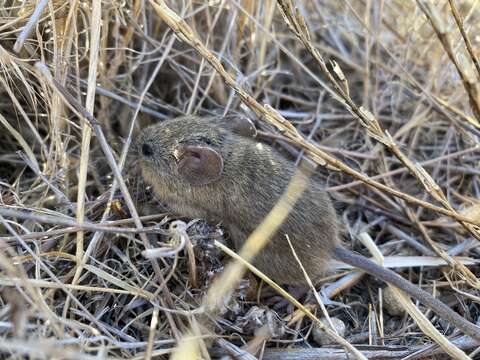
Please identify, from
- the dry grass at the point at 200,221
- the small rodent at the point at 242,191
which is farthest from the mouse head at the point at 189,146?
the dry grass at the point at 200,221

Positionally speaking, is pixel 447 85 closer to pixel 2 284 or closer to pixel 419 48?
pixel 419 48

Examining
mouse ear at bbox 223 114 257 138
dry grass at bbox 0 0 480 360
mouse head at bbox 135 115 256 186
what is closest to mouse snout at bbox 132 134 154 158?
mouse head at bbox 135 115 256 186

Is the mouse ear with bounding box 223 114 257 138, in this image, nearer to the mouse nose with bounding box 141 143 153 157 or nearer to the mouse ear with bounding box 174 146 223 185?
the mouse ear with bounding box 174 146 223 185

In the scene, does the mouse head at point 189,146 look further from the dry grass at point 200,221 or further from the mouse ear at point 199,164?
the dry grass at point 200,221

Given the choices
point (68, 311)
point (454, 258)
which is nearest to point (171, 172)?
point (68, 311)

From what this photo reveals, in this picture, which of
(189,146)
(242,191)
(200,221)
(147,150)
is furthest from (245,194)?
(147,150)

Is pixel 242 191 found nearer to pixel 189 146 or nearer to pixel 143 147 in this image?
pixel 189 146
